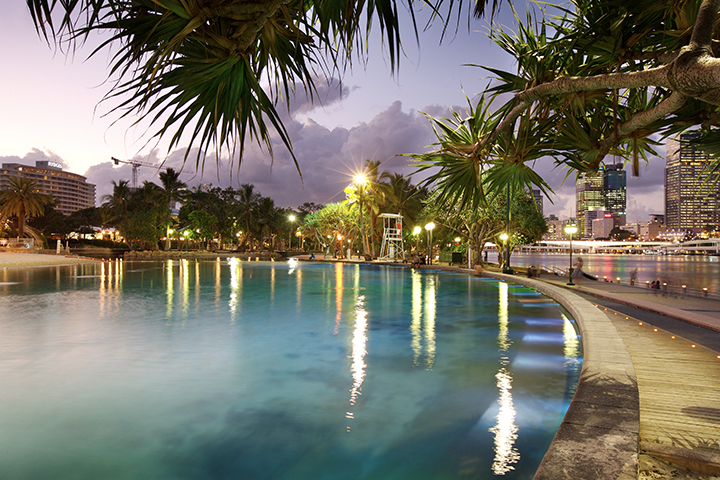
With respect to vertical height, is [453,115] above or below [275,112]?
above

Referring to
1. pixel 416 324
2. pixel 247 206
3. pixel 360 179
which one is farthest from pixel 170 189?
pixel 416 324

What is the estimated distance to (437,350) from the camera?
34.4ft

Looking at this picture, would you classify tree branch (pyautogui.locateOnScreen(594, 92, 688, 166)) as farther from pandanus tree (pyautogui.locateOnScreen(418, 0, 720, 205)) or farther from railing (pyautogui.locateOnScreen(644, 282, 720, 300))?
railing (pyautogui.locateOnScreen(644, 282, 720, 300))

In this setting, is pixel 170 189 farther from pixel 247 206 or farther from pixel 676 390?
pixel 676 390

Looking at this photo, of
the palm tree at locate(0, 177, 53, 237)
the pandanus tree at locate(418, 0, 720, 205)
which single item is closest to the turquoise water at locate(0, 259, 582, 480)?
the pandanus tree at locate(418, 0, 720, 205)

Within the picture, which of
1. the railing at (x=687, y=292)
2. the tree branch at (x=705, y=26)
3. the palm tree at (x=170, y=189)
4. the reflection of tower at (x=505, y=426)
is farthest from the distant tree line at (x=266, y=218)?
the tree branch at (x=705, y=26)

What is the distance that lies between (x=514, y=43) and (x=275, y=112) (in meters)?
4.34

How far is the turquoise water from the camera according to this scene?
18.0ft

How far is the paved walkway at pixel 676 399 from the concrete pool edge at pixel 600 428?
19 cm

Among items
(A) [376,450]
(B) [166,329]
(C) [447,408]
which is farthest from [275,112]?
(B) [166,329]

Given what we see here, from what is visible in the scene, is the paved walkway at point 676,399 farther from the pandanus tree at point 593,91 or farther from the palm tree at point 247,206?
the palm tree at point 247,206

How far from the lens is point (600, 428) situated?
348cm

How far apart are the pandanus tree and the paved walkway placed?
2650mm

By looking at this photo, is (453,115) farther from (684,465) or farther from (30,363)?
(30,363)
